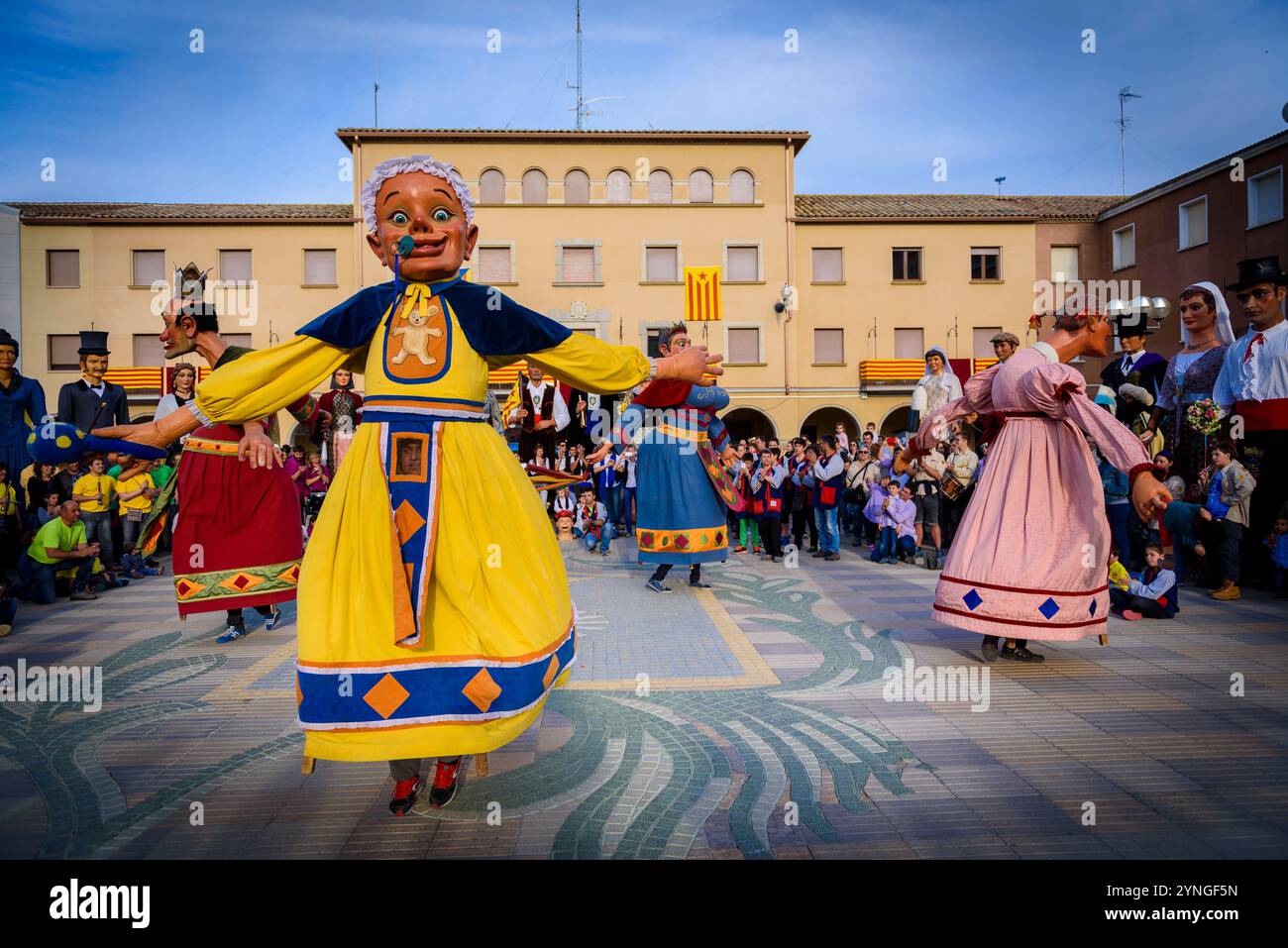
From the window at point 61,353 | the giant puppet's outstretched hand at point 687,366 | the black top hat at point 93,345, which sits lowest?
the giant puppet's outstretched hand at point 687,366

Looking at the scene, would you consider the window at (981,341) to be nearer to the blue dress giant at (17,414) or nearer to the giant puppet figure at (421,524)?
the blue dress giant at (17,414)

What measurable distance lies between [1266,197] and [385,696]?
2592 centimetres

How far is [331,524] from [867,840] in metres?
2.32

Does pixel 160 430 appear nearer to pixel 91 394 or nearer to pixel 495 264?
pixel 91 394

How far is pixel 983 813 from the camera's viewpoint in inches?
124

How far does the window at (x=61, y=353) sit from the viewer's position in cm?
2692

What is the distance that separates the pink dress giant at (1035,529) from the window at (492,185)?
2474 cm

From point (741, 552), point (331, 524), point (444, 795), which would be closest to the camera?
point (331, 524)

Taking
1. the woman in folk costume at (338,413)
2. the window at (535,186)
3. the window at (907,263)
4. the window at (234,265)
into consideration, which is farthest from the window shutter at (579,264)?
the woman in folk costume at (338,413)

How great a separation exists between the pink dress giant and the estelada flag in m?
22.2

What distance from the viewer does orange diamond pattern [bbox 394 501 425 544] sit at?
3.04 metres

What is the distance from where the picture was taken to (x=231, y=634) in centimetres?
627

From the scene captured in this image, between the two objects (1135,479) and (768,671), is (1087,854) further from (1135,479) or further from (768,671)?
(768,671)
